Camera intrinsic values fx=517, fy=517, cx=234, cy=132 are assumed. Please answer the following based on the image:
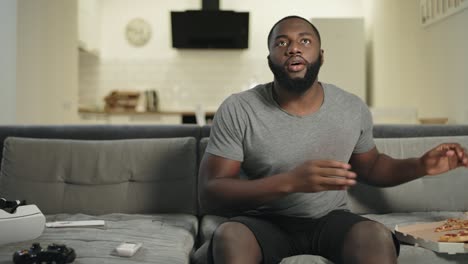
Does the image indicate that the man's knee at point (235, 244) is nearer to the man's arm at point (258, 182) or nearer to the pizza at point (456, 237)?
the man's arm at point (258, 182)

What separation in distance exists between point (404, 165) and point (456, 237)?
30 cm

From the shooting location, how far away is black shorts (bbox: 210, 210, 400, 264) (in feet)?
4.83

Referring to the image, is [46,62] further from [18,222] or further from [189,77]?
[18,222]

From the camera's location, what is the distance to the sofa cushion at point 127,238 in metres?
1.58

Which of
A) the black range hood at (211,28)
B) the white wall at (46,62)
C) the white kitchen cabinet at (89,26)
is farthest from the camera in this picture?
the black range hood at (211,28)

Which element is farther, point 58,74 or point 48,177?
point 58,74

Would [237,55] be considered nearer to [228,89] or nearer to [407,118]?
[228,89]

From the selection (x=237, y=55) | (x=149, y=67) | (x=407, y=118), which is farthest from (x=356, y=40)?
(x=149, y=67)

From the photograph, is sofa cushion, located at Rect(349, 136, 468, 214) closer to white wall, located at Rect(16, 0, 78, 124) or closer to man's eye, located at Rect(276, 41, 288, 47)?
man's eye, located at Rect(276, 41, 288, 47)

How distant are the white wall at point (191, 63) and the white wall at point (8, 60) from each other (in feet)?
11.3

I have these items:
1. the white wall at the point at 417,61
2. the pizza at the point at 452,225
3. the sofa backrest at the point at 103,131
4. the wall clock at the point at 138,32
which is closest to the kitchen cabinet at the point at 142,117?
the wall clock at the point at 138,32

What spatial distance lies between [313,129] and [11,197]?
132 cm

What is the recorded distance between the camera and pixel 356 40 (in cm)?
659

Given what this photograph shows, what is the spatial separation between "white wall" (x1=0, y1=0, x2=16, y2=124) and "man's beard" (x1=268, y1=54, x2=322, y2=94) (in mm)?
2850
